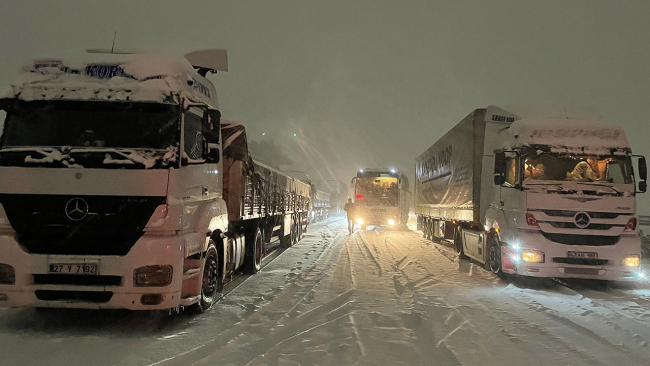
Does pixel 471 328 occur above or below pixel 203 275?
below

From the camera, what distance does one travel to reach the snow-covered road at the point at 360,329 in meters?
4.28

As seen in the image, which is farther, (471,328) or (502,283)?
(502,283)

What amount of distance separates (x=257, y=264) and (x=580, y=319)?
21.2 ft

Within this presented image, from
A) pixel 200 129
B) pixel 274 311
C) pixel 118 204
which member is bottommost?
pixel 274 311

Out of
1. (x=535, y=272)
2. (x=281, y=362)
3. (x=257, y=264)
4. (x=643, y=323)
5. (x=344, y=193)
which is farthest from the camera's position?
(x=344, y=193)

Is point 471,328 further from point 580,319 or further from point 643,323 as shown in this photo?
point 643,323

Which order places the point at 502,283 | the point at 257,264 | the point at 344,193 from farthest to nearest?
the point at 344,193, the point at 257,264, the point at 502,283

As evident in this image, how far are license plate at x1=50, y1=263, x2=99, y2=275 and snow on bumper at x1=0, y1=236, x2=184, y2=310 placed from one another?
33mm

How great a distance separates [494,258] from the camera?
Result: 9.74 m

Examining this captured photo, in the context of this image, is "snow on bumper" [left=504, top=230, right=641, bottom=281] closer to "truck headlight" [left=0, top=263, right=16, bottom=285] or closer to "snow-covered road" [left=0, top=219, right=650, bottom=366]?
"snow-covered road" [left=0, top=219, right=650, bottom=366]

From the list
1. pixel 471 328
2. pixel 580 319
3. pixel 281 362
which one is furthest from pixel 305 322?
pixel 580 319

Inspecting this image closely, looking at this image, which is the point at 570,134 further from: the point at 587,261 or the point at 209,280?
the point at 209,280

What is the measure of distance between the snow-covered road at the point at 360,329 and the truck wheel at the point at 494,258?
104cm

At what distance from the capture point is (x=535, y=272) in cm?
809
